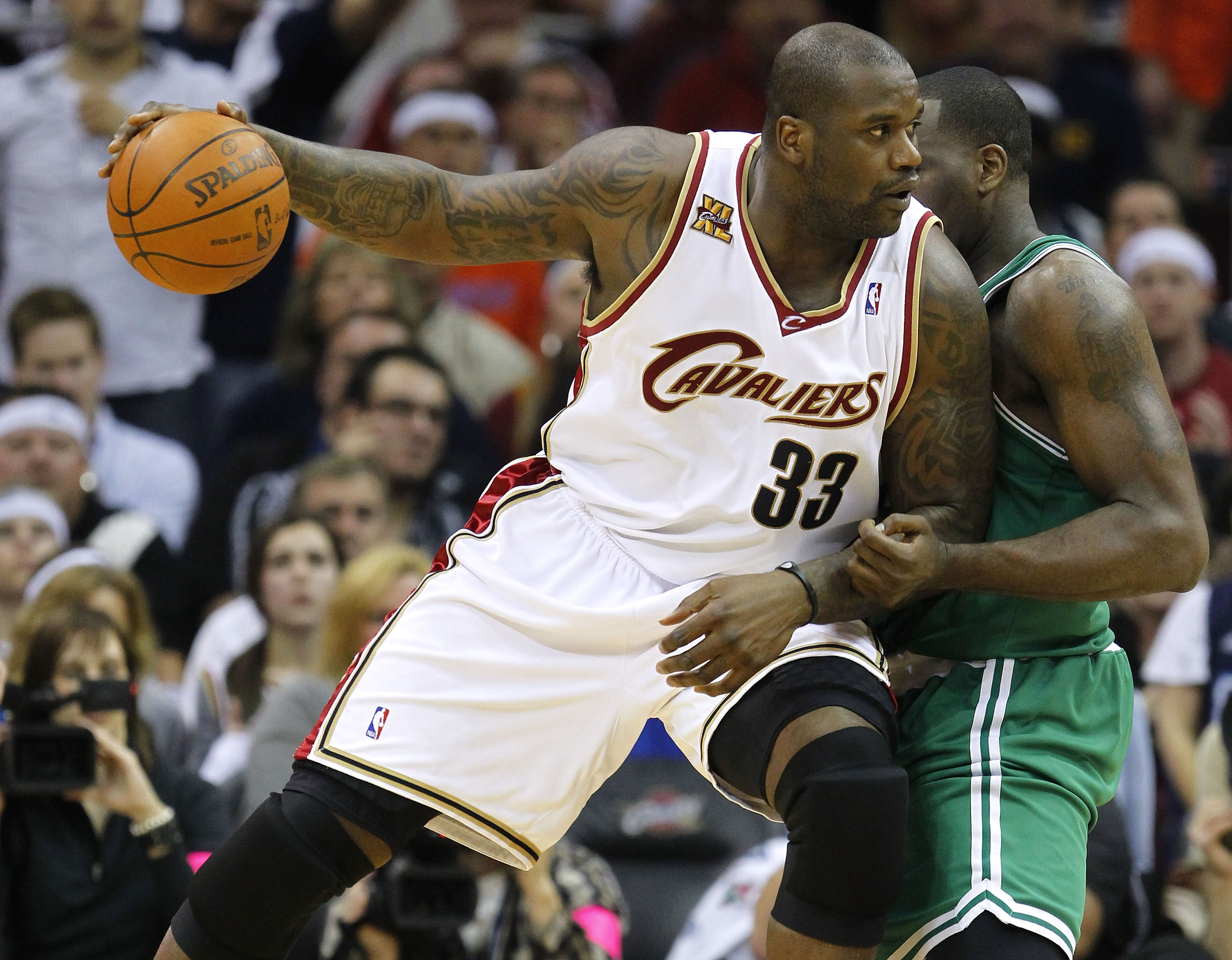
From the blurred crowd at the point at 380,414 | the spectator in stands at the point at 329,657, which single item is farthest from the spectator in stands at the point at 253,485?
the spectator in stands at the point at 329,657

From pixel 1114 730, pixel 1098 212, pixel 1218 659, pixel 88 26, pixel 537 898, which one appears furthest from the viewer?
pixel 1098 212

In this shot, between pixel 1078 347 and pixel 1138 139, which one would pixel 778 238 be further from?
pixel 1138 139

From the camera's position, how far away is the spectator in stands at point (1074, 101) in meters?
10.2

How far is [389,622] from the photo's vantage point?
427 cm

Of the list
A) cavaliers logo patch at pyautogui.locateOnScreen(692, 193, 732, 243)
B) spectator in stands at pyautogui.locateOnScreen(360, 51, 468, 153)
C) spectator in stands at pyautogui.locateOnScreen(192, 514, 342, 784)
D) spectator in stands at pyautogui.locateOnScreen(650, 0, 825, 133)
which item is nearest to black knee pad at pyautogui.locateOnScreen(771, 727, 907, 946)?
cavaliers logo patch at pyautogui.locateOnScreen(692, 193, 732, 243)

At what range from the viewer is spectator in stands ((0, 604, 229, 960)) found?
552cm

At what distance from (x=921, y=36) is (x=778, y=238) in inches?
288

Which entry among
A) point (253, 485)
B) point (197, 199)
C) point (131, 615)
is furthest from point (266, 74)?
point (197, 199)

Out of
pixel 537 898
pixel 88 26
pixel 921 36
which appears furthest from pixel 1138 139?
pixel 537 898

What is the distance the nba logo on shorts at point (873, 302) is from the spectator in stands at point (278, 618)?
3495 millimetres

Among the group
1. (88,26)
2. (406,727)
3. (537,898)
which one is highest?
(88,26)

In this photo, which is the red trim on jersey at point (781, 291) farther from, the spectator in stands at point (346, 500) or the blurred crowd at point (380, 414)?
the spectator in stands at point (346, 500)

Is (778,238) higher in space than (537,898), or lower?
higher

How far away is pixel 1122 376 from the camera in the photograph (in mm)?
A: 3979
